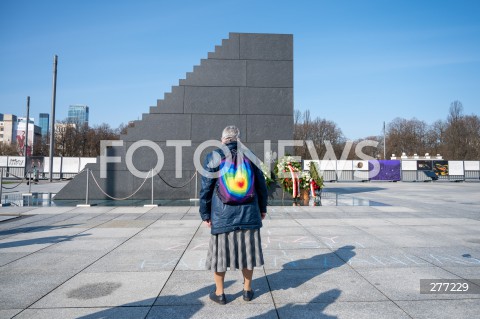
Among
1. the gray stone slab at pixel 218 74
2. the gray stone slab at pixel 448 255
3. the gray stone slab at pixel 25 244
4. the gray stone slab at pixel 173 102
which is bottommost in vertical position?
the gray stone slab at pixel 25 244

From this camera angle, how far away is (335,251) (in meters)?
6.06

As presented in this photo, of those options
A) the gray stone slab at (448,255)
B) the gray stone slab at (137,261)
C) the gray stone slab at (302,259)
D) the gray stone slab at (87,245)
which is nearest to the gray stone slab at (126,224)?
the gray stone slab at (87,245)

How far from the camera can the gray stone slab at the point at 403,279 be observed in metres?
3.93

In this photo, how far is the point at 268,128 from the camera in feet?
48.2

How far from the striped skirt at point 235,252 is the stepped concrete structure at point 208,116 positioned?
1077cm

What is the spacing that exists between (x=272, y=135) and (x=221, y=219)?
36.7 ft

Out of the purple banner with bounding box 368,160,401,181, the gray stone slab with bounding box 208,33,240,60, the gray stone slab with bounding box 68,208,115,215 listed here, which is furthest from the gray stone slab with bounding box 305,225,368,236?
the purple banner with bounding box 368,160,401,181

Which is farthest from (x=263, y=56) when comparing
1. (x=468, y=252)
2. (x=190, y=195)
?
(x=468, y=252)

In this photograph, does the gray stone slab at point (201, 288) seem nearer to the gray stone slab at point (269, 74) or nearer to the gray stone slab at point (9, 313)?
the gray stone slab at point (9, 313)

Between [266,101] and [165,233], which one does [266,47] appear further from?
[165,233]

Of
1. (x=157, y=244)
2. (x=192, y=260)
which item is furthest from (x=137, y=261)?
(x=157, y=244)

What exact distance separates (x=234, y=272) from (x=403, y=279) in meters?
2.50

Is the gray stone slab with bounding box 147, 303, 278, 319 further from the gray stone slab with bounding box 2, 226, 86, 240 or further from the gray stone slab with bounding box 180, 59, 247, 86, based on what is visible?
the gray stone slab with bounding box 180, 59, 247, 86

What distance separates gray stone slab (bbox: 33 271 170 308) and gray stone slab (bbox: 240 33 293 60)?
1246 centimetres
